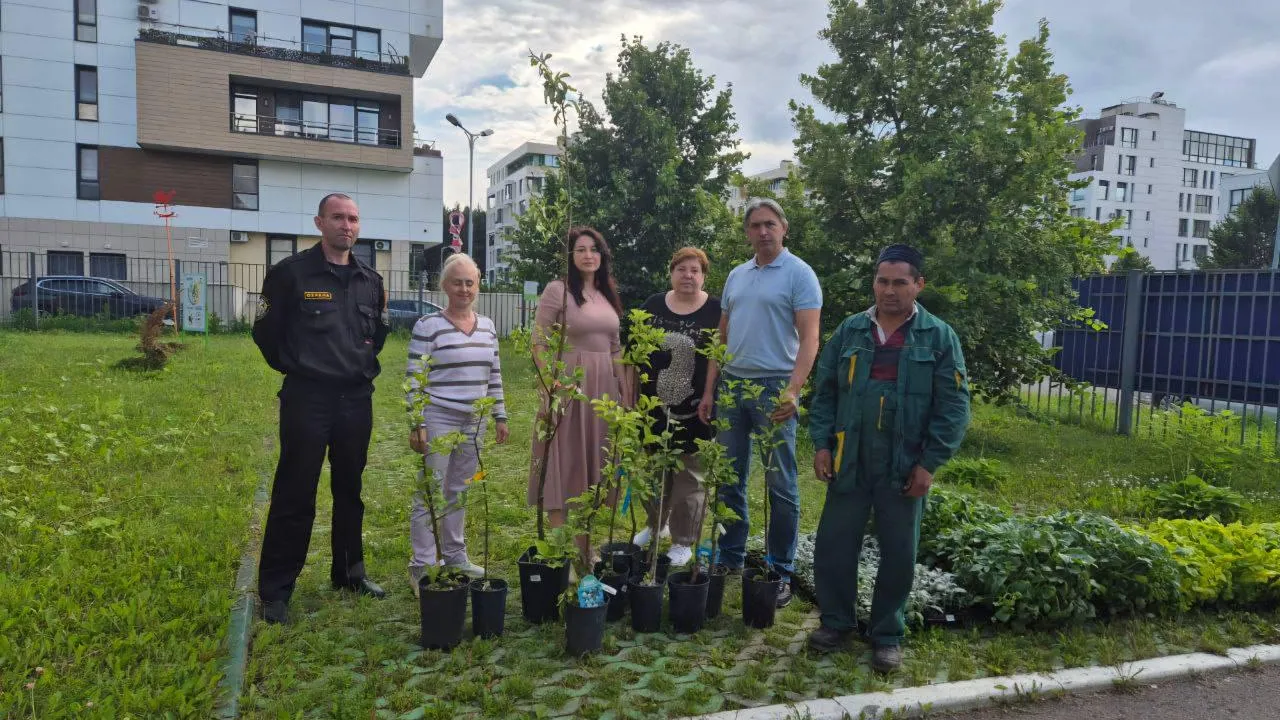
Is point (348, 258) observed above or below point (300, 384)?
above

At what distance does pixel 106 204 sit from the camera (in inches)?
1087

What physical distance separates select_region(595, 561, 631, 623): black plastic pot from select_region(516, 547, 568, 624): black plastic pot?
22 cm

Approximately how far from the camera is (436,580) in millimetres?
4031

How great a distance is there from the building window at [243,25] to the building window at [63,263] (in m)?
9.31

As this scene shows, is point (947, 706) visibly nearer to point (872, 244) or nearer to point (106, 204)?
point (872, 244)

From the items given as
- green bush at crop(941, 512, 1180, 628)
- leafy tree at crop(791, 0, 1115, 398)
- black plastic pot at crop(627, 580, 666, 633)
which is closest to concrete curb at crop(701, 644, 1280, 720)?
green bush at crop(941, 512, 1180, 628)

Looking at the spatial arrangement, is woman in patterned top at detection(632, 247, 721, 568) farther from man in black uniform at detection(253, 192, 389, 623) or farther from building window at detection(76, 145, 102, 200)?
building window at detection(76, 145, 102, 200)

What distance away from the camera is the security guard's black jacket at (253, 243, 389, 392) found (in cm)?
420

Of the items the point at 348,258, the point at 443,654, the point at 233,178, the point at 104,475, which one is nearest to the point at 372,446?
the point at 104,475

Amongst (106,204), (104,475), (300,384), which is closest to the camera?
(300,384)

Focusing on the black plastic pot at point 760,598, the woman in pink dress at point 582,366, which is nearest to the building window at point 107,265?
the woman in pink dress at point 582,366

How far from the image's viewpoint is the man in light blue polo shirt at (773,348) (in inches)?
181

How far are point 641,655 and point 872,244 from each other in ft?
23.1

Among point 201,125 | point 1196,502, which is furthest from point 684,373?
point 201,125
